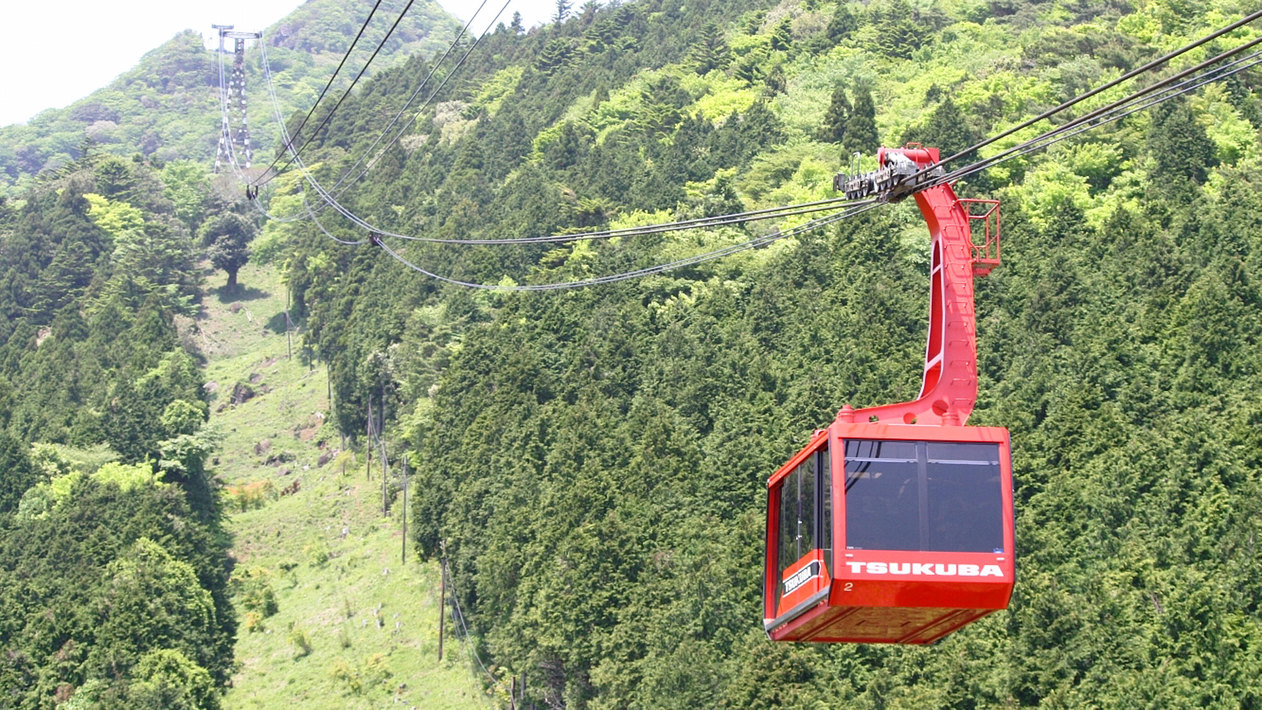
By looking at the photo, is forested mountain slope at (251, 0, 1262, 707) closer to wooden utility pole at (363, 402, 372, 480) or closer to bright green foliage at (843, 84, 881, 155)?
bright green foliage at (843, 84, 881, 155)

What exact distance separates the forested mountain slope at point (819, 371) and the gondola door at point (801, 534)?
1568 cm

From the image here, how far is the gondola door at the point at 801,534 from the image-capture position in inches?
741

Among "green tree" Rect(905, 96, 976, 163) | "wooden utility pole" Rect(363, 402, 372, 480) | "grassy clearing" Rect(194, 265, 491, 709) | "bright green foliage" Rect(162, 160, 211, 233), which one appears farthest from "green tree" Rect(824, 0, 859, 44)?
"bright green foliage" Rect(162, 160, 211, 233)

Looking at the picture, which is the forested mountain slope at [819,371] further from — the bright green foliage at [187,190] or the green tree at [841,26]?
the bright green foliage at [187,190]

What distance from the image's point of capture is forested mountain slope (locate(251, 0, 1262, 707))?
3788 centimetres

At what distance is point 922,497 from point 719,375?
38.3 meters

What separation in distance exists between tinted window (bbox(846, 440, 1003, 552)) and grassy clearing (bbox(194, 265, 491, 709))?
41317 millimetres

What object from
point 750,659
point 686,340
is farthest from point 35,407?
point 750,659

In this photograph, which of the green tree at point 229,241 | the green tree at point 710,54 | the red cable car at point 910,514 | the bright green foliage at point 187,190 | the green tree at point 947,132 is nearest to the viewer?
the red cable car at point 910,514

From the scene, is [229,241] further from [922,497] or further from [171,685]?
[922,497]

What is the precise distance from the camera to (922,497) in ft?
60.3

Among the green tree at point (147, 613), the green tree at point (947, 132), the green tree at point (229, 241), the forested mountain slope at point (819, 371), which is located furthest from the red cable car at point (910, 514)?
the green tree at point (229, 241)

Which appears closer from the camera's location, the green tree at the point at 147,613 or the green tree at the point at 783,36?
the green tree at the point at 147,613

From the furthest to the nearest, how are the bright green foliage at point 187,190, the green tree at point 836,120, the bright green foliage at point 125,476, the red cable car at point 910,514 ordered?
1. the bright green foliage at point 187,190
2. the green tree at point 836,120
3. the bright green foliage at point 125,476
4. the red cable car at point 910,514
